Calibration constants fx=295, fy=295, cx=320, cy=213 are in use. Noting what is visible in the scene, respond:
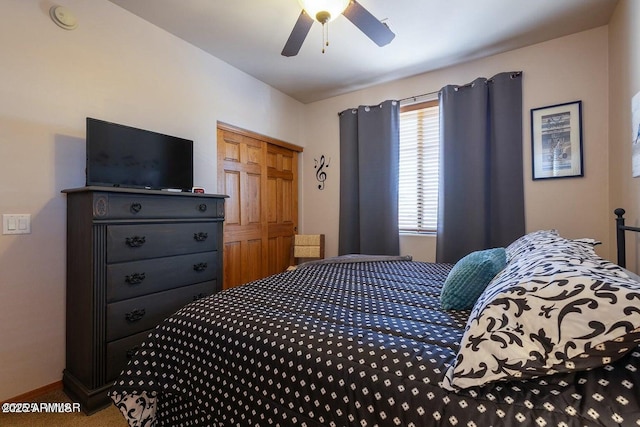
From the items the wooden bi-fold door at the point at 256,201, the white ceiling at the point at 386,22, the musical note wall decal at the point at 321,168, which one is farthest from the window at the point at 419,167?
the wooden bi-fold door at the point at 256,201

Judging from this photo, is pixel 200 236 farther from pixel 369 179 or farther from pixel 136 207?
pixel 369 179

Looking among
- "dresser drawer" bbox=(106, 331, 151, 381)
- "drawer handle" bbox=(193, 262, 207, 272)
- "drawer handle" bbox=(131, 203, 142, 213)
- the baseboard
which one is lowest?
the baseboard

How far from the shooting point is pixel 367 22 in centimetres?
187

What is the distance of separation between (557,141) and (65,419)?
4.14 metres

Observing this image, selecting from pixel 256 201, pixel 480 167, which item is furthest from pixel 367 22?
pixel 256 201

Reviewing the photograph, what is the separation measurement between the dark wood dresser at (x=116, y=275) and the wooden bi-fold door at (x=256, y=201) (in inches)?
40.2

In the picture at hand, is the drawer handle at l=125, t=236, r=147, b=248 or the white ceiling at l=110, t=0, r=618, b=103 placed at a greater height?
the white ceiling at l=110, t=0, r=618, b=103

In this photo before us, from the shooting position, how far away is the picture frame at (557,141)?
8.54 feet

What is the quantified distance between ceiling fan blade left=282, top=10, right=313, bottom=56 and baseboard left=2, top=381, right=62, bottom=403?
276cm

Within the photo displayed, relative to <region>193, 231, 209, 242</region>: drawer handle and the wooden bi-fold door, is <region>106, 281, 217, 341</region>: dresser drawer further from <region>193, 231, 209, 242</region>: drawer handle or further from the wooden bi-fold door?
the wooden bi-fold door

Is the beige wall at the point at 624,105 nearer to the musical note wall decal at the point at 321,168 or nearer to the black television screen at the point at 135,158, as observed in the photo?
the musical note wall decal at the point at 321,168

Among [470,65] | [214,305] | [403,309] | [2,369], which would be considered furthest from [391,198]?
[2,369]

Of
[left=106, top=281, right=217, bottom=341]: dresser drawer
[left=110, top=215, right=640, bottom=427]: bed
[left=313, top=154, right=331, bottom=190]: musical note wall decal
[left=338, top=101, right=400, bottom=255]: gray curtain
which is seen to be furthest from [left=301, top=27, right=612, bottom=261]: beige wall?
[left=106, top=281, right=217, bottom=341]: dresser drawer

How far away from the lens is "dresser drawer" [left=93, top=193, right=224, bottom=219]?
176cm
